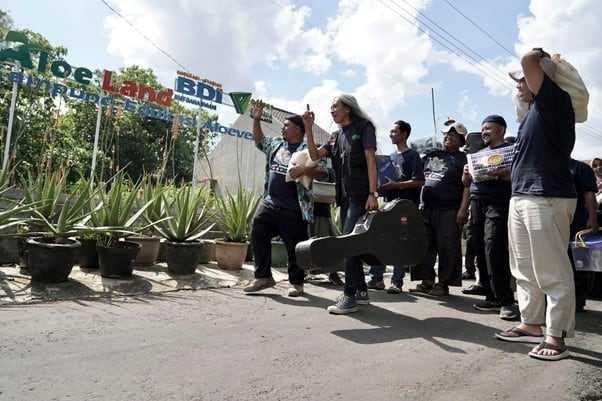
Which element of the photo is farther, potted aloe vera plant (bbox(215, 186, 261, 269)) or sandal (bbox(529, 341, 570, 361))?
potted aloe vera plant (bbox(215, 186, 261, 269))

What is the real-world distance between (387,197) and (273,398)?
11.9 ft

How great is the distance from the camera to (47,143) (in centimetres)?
→ 620

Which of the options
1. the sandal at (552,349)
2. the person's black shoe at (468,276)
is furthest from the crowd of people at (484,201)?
the person's black shoe at (468,276)

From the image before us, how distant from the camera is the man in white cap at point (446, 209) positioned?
4625 mm

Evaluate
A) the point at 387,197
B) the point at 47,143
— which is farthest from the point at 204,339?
the point at 47,143

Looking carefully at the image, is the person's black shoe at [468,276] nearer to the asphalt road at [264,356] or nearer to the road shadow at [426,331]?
the road shadow at [426,331]

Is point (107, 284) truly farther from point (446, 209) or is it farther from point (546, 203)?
point (546, 203)

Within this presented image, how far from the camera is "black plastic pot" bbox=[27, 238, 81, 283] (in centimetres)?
360

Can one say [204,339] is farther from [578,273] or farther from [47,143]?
[47,143]

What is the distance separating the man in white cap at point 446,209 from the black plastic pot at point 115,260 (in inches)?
116

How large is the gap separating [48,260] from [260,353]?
2.22m

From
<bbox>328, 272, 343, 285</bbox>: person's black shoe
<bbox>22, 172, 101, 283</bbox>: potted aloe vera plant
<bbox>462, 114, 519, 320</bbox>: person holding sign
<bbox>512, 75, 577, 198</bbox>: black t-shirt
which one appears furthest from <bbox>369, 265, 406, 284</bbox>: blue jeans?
<bbox>22, 172, 101, 283</bbox>: potted aloe vera plant

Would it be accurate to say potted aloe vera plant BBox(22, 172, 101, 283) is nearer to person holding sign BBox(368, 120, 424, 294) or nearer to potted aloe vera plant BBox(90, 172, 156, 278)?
potted aloe vera plant BBox(90, 172, 156, 278)

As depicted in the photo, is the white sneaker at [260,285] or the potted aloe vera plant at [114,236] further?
the white sneaker at [260,285]
